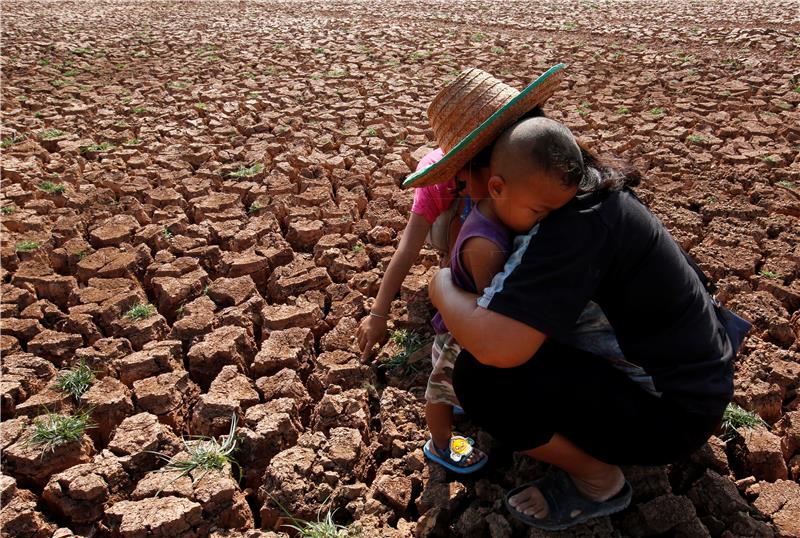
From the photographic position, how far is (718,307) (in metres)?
1.73

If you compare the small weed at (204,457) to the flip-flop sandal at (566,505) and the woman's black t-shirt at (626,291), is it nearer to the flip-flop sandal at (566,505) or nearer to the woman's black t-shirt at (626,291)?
the flip-flop sandal at (566,505)

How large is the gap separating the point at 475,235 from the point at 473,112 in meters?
0.37

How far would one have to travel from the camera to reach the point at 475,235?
1.52 meters

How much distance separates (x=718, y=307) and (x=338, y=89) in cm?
441

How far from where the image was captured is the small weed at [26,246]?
299cm

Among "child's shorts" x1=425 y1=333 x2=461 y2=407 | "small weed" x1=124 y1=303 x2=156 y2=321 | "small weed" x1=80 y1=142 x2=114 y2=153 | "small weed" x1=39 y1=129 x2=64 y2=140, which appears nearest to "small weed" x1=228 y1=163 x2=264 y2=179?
"small weed" x1=80 y1=142 x2=114 y2=153

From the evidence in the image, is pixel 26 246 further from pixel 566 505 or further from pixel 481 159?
pixel 566 505

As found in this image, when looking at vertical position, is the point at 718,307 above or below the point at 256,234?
above

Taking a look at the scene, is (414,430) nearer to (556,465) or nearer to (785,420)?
(556,465)

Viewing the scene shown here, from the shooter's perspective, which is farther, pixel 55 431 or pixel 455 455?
pixel 55 431

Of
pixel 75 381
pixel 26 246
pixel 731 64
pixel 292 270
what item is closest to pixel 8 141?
pixel 26 246

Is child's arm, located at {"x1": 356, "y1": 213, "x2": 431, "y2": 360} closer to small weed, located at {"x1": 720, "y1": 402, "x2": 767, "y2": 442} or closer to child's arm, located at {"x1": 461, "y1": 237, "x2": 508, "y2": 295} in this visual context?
child's arm, located at {"x1": 461, "y1": 237, "x2": 508, "y2": 295}

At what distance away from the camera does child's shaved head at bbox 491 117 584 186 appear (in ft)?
4.45

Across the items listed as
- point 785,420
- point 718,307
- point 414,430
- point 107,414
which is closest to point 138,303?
point 107,414
